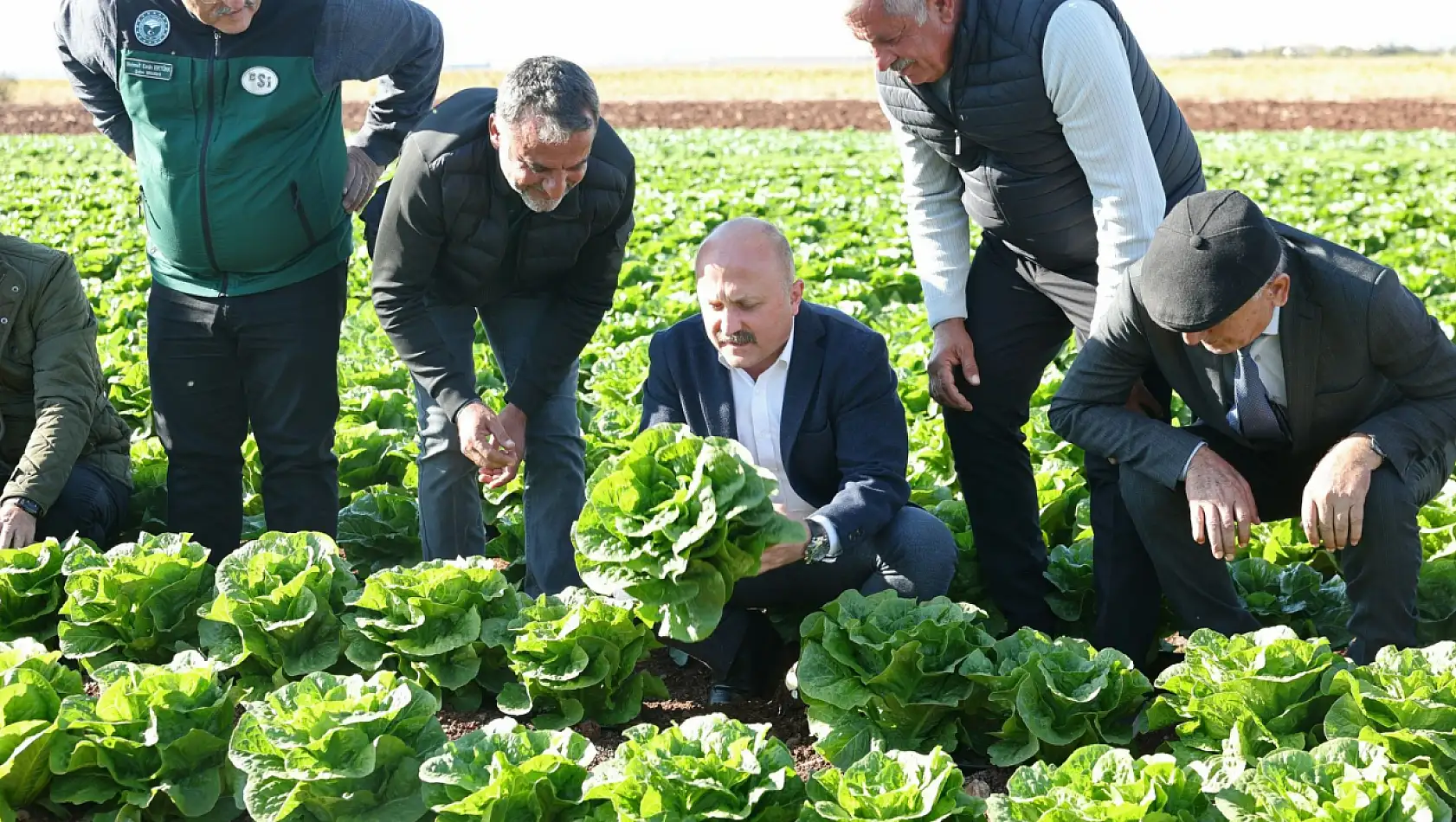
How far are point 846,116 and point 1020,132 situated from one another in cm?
3144

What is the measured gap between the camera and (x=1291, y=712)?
9.60 feet

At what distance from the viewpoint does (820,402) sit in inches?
145

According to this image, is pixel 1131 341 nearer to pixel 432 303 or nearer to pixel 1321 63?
pixel 432 303

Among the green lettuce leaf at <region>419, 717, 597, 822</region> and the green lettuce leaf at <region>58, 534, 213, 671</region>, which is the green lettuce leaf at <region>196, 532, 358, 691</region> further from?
the green lettuce leaf at <region>419, 717, 597, 822</region>

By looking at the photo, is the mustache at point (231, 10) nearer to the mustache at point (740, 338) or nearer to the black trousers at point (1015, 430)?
the mustache at point (740, 338)

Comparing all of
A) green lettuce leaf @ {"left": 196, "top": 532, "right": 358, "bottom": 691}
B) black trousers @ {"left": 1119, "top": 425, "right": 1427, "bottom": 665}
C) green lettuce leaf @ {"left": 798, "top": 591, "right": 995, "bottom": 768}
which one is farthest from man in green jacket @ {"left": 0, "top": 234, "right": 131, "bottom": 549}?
black trousers @ {"left": 1119, "top": 425, "right": 1427, "bottom": 665}

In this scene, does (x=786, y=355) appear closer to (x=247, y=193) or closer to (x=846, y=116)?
(x=247, y=193)

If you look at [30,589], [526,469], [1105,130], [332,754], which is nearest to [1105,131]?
[1105,130]

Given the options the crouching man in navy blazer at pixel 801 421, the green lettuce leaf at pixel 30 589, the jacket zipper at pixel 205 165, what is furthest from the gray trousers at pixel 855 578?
the jacket zipper at pixel 205 165

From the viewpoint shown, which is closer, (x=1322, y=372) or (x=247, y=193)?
(x=1322, y=372)

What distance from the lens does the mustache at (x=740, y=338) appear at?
354 cm

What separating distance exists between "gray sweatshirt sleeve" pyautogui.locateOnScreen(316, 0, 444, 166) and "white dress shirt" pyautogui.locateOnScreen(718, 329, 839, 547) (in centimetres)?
160

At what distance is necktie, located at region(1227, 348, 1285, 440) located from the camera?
11.3 ft

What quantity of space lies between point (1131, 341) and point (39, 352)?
10.8ft
